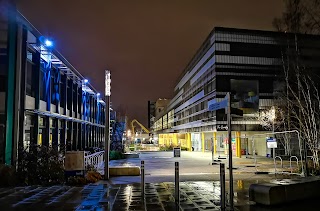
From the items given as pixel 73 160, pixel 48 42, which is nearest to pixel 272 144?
pixel 73 160

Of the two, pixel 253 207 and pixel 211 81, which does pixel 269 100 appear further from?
pixel 253 207

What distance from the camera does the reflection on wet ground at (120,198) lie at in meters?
9.39

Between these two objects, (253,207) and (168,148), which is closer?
(253,207)

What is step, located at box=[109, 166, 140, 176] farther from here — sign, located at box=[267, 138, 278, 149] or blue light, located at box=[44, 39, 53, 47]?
sign, located at box=[267, 138, 278, 149]

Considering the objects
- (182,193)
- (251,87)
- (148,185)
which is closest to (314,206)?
(182,193)

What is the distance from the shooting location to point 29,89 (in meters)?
18.3

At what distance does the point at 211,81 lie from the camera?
45.4 meters

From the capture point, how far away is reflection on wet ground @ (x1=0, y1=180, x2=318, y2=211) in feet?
30.8

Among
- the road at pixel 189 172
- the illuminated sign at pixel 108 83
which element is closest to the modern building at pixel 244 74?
the road at pixel 189 172

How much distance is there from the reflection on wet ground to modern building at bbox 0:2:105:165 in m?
3.78

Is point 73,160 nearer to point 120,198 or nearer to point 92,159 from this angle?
point 120,198

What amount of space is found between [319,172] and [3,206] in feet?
45.5

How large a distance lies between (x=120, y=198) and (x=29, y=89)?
10.3 m

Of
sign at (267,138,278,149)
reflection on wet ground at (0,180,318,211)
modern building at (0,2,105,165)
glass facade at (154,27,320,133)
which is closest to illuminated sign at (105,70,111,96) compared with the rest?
modern building at (0,2,105,165)
